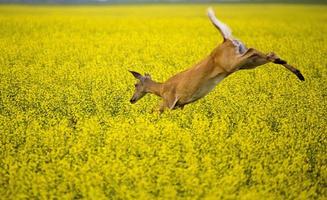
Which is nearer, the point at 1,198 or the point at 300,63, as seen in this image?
the point at 1,198

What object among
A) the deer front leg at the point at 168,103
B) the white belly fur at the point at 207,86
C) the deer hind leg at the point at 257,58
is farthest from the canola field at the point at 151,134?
the deer hind leg at the point at 257,58

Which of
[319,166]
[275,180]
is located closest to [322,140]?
[319,166]

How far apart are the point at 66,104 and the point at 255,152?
412cm

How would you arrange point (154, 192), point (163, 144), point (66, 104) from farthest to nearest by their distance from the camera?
point (66, 104)
point (163, 144)
point (154, 192)

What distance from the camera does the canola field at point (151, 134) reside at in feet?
20.3

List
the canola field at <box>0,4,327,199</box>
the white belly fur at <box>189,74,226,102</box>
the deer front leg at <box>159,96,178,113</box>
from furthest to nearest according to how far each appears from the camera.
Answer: the deer front leg at <box>159,96,178,113</box>
the white belly fur at <box>189,74,226,102</box>
the canola field at <box>0,4,327,199</box>

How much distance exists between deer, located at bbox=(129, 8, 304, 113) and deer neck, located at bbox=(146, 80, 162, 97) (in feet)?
0.32

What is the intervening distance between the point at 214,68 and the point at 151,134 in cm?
152

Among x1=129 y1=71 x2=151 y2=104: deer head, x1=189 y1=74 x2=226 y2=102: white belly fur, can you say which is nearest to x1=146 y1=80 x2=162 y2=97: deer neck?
x1=129 y1=71 x2=151 y2=104: deer head

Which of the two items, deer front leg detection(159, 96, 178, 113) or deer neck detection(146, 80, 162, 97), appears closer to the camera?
deer front leg detection(159, 96, 178, 113)

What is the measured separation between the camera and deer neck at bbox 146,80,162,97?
946cm

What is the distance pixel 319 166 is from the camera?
6.77 m

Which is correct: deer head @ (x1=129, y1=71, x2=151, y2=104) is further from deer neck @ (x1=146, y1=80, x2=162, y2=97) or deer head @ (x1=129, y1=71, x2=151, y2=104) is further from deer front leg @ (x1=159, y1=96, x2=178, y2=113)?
deer front leg @ (x1=159, y1=96, x2=178, y2=113)

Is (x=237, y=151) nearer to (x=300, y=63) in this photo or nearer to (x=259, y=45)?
(x=300, y=63)
